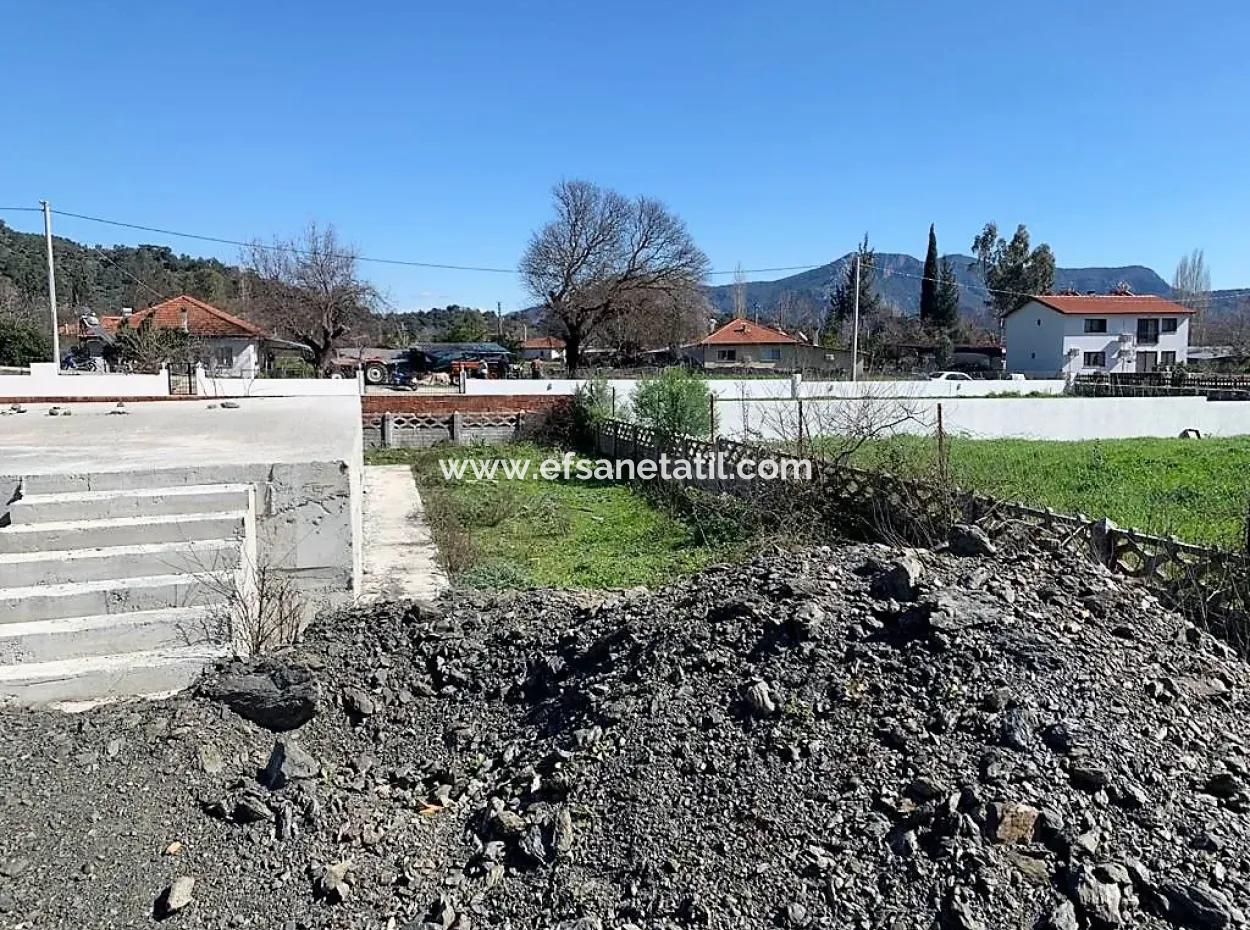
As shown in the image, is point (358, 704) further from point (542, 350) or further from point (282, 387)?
point (542, 350)

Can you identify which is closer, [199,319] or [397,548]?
[397,548]

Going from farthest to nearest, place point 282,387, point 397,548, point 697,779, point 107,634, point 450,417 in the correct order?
1. point 282,387
2. point 450,417
3. point 397,548
4. point 107,634
5. point 697,779

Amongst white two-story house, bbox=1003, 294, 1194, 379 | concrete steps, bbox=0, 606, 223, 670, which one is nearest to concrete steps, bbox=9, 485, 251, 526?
concrete steps, bbox=0, 606, 223, 670

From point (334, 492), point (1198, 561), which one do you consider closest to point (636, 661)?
point (334, 492)

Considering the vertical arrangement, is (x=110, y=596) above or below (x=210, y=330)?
below

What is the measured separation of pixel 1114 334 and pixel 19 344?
54.8 metres

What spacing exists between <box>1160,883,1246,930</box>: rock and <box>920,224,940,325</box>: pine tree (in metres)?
68.5

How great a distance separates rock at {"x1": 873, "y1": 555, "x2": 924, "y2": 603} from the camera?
147 inches

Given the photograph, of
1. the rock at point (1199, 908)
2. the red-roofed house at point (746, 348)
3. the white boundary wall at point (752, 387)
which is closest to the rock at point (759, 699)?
the rock at point (1199, 908)

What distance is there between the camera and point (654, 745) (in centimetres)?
303

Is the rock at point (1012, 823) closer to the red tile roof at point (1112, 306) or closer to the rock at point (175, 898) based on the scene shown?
the rock at point (175, 898)

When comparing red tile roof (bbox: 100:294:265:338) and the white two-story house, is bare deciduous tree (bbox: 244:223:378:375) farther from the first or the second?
the white two-story house

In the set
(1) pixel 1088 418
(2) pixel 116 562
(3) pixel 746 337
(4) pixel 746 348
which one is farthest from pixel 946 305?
(2) pixel 116 562

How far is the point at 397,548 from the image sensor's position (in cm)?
876
